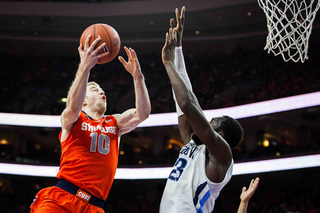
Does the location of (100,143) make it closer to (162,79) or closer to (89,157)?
(89,157)

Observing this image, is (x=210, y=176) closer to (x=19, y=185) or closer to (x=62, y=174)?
(x=62, y=174)

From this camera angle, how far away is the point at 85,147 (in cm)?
309

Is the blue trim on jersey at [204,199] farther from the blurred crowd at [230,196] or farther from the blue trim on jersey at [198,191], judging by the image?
the blurred crowd at [230,196]

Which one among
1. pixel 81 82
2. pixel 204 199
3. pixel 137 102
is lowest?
pixel 204 199

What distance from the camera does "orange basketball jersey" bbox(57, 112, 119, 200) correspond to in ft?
9.79

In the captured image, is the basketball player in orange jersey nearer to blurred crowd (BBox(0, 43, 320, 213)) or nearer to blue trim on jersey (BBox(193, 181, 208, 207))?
blue trim on jersey (BBox(193, 181, 208, 207))

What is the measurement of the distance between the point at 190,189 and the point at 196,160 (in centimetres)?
24

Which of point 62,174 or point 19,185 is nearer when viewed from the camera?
point 62,174

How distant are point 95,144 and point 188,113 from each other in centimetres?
127

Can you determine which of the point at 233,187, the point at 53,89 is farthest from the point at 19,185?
the point at 233,187

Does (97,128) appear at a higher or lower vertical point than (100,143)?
higher

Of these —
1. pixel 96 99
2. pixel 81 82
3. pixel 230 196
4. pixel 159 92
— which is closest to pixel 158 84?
pixel 159 92

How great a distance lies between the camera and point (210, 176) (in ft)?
7.61

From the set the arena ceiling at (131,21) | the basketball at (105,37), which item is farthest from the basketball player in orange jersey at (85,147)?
the arena ceiling at (131,21)
